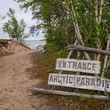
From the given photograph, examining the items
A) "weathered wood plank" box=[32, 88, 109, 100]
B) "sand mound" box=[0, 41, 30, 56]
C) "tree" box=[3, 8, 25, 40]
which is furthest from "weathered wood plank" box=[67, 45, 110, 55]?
"tree" box=[3, 8, 25, 40]

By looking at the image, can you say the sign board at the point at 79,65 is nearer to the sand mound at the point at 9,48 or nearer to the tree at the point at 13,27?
the sand mound at the point at 9,48

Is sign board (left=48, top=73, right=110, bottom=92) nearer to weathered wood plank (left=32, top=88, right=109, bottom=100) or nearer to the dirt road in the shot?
weathered wood plank (left=32, top=88, right=109, bottom=100)

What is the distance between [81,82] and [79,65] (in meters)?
0.48

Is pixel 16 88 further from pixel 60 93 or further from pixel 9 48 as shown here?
pixel 9 48

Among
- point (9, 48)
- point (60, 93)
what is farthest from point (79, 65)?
point (9, 48)

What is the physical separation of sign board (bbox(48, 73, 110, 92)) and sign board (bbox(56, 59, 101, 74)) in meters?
0.21

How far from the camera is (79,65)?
988 cm

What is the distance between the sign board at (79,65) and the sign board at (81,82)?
8.1 inches

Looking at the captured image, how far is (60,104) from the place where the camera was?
9570 millimetres

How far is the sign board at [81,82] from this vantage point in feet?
30.6

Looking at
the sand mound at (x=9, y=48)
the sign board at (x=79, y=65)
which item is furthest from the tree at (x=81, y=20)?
the sand mound at (x=9, y=48)

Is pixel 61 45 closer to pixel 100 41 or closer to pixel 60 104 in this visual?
pixel 100 41

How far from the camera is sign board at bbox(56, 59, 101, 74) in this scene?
9.59 metres

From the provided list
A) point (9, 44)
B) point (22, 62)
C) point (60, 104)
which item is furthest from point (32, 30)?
point (9, 44)
